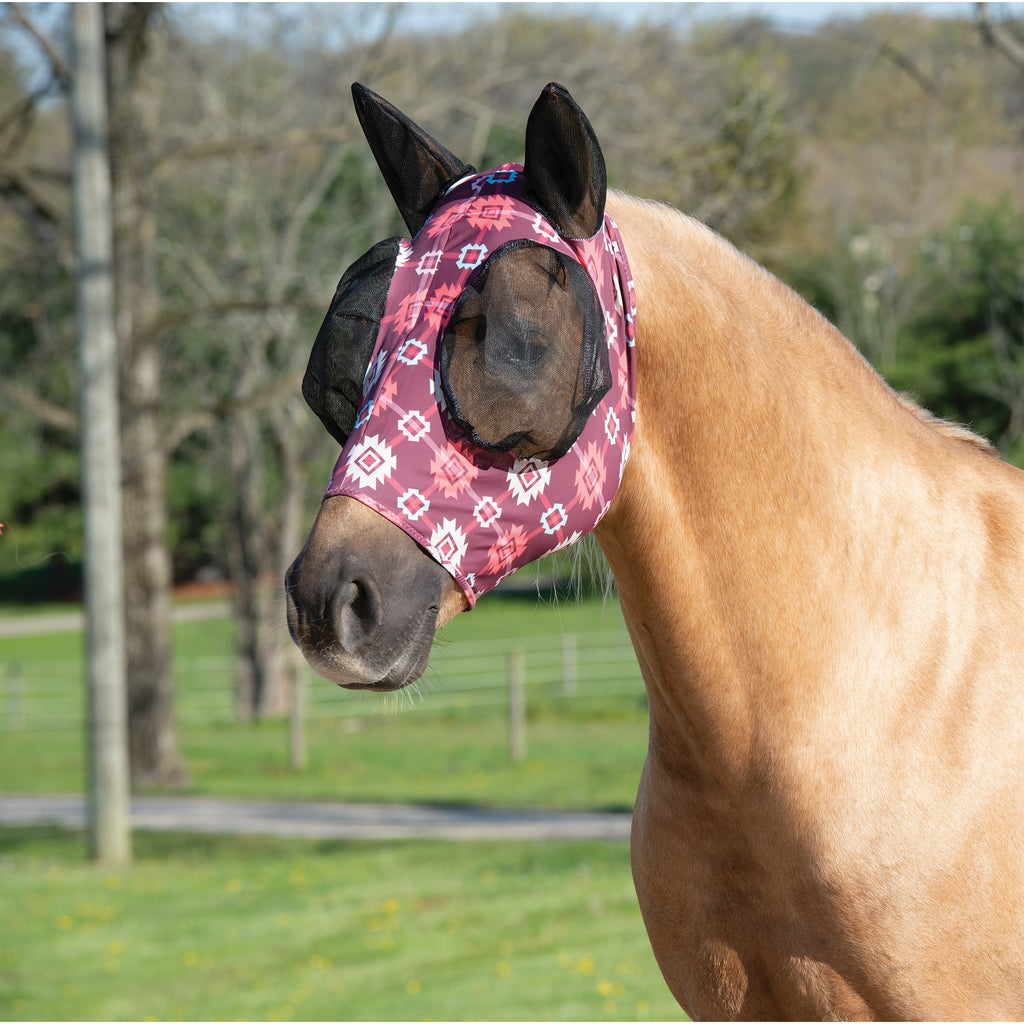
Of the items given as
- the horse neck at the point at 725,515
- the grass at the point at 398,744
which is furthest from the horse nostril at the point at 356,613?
the grass at the point at 398,744

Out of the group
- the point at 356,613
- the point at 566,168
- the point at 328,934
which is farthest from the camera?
the point at 328,934

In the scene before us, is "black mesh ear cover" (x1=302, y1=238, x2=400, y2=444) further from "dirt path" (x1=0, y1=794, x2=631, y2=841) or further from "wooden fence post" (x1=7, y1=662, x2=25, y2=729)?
"wooden fence post" (x1=7, y1=662, x2=25, y2=729)

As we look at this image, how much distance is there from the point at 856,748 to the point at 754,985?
0.53 metres

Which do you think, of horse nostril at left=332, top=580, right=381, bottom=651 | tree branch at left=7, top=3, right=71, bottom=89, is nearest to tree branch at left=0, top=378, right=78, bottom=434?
tree branch at left=7, top=3, right=71, bottom=89

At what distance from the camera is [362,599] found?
66.9 inches

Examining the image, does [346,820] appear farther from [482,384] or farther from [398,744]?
[482,384]

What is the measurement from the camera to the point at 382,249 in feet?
6.33

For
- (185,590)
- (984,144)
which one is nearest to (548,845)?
(185,590)

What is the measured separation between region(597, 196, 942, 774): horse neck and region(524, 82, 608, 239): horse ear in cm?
21

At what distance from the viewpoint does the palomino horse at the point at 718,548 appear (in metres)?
1.76

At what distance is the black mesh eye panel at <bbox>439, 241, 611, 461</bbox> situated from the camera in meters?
1.75

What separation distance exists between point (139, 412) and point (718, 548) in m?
10.9

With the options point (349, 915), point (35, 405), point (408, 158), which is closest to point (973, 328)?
point (35, 405)

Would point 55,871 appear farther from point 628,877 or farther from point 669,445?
point 669,445
